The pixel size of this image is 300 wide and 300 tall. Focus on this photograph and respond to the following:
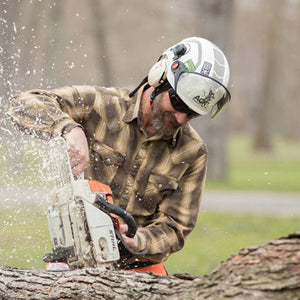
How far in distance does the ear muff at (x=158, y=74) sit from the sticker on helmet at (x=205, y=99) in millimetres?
254

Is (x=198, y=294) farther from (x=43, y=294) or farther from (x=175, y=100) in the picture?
(x=175, y=100)

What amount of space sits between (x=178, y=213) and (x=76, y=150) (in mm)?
1062

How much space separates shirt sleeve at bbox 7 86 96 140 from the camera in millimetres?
3504

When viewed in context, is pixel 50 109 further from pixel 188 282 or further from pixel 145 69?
pixel 145 69

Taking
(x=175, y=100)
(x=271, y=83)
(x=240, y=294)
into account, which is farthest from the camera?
(x=271, y=83)

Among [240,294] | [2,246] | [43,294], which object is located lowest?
[240,294]

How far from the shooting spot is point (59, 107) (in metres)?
3.79

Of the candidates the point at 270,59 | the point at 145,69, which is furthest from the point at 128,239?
the point at 270,59

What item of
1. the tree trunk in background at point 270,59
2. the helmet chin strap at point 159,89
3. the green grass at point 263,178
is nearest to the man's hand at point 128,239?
the helmet chin strap at point 159,89

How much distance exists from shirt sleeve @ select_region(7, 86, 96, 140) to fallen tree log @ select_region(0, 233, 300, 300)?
823 mm

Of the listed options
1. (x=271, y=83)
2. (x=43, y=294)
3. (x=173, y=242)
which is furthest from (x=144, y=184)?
(x=271, y=83)

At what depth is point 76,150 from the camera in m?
3.30

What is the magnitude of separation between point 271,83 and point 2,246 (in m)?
28.6

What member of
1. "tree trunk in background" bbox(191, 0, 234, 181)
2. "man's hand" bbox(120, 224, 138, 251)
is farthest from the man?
"tree trunk in background" bbox(191, 0, 234, 181)
